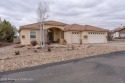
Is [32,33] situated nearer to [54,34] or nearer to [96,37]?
[54,34]

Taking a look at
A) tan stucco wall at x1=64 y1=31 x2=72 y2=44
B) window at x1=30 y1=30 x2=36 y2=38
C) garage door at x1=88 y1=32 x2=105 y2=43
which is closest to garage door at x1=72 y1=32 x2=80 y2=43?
tan stucco wall at x1=64 y1=31 x2=72 y2=44

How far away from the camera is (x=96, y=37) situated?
Result: 32938 millimetres

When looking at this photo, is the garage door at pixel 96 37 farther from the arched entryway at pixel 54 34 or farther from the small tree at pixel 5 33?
the small tree at pixel 5 33

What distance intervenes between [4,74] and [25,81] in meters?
1.89

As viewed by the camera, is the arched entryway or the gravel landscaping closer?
the gravel landscaping

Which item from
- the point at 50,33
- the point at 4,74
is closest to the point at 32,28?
the point at 50,33

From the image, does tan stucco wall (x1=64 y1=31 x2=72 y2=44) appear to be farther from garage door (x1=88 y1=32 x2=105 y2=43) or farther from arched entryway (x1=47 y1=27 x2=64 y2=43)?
garage door (x1=88 y1=32 x2=105 y2=43)

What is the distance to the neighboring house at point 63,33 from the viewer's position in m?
29.0

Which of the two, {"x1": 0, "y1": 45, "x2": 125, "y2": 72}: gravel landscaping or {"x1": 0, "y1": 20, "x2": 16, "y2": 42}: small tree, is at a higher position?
{"x1": 0, "y1": 20, "x2": 16, "y2": 42}: small tree

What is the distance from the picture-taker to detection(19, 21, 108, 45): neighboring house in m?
A: 29.0

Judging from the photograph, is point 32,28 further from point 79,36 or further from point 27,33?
point 79,36

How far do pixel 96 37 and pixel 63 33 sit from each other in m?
6.74

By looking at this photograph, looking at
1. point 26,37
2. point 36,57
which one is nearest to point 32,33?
point 26,37

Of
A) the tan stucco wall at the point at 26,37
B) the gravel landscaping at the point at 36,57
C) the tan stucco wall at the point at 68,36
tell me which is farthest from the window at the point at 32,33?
the gravel landscaping at the point at 36,57
